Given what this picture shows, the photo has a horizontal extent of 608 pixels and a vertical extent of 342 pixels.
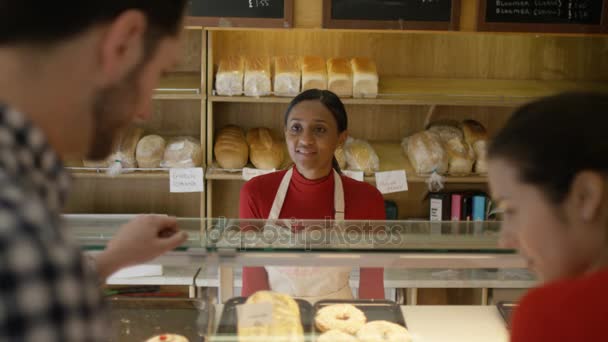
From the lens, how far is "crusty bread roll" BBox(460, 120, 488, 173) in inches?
141

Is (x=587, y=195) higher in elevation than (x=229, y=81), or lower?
lower

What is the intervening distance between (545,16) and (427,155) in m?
0.92

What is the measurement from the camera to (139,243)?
49.9 inches

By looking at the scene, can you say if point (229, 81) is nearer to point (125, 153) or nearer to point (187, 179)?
point (187, 179)

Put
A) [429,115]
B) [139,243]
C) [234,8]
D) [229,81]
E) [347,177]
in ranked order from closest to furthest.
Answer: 1. [139,243]
2. [347,177]
3. [234,8]
4. [229,81]
5. [429,115]

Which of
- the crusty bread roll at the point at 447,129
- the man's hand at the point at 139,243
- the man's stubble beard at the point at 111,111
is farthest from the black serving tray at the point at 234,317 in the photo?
the crusty bread roll at the point at 447,129

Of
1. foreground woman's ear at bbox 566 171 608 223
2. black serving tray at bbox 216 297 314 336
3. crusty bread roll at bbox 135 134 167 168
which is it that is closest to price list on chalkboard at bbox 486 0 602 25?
crusty bread roll at bbox 135 134 167 168

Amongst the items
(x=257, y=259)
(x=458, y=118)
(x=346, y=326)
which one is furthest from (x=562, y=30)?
(x=257, y=259)

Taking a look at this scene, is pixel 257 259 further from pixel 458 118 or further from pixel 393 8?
pixel 458 118

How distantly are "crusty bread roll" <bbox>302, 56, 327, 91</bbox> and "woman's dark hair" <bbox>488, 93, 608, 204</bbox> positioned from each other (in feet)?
8.26

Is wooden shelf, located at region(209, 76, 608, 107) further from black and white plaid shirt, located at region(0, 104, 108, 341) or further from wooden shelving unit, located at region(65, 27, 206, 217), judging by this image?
black and white plaid shirt, located at region(0, 104, 108, 341)

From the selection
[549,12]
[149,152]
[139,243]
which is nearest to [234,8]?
[149,152]

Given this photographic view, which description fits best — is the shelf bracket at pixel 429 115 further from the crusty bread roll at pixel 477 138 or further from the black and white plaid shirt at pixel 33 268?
the black and white plaid shirt at pixel 33 268

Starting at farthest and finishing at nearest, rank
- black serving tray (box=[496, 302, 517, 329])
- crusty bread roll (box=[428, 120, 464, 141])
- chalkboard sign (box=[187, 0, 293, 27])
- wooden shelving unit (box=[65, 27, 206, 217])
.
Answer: wooden shelving unit (box=[65, 27, 206, 217]) → crusty bread roll (box=[428, 120, 464, 141]) → chalkboard sign (box=[187, 0, 293, 27]) → black serving tray (box=[496, 302, 517, 329])
